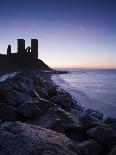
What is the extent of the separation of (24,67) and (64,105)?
6721 centimetres

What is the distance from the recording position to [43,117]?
4934mm

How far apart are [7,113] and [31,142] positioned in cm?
249

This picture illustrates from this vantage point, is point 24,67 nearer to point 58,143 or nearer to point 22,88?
point 22,88

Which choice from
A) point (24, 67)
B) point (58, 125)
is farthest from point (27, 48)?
point (58, 125)

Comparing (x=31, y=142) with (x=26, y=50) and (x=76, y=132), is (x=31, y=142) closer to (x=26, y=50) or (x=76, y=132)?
(x=76, y=132)

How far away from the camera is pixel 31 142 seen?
2.79 metres

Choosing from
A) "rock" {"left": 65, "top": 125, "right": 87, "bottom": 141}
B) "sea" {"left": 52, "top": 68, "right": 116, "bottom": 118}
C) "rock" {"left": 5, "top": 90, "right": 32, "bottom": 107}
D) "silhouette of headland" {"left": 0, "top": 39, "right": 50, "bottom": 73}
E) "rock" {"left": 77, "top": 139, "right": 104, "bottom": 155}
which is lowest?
"sea" {"left": 52, "top": 68, "right": 116, "bottom": 118}

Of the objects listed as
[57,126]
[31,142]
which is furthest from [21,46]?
[31,142]

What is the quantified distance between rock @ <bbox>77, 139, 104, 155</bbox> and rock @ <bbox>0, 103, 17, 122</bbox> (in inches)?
76.8

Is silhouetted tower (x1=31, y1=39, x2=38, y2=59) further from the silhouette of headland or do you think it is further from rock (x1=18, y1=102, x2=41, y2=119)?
Answer: rock (x1=18, y1=102, x2=41, y2=119)

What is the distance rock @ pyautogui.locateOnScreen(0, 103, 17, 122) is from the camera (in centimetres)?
508

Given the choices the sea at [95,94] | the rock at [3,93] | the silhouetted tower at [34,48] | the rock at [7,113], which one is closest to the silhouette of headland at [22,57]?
the silhouetted tower at [34,48]

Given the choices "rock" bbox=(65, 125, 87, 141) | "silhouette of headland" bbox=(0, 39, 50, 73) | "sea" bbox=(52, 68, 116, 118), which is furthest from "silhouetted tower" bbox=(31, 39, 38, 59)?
"rock" bbox=(65, 125, 87, 141)

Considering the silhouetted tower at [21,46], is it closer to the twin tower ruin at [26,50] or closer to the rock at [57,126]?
the twin tower ruin at [26,50]
